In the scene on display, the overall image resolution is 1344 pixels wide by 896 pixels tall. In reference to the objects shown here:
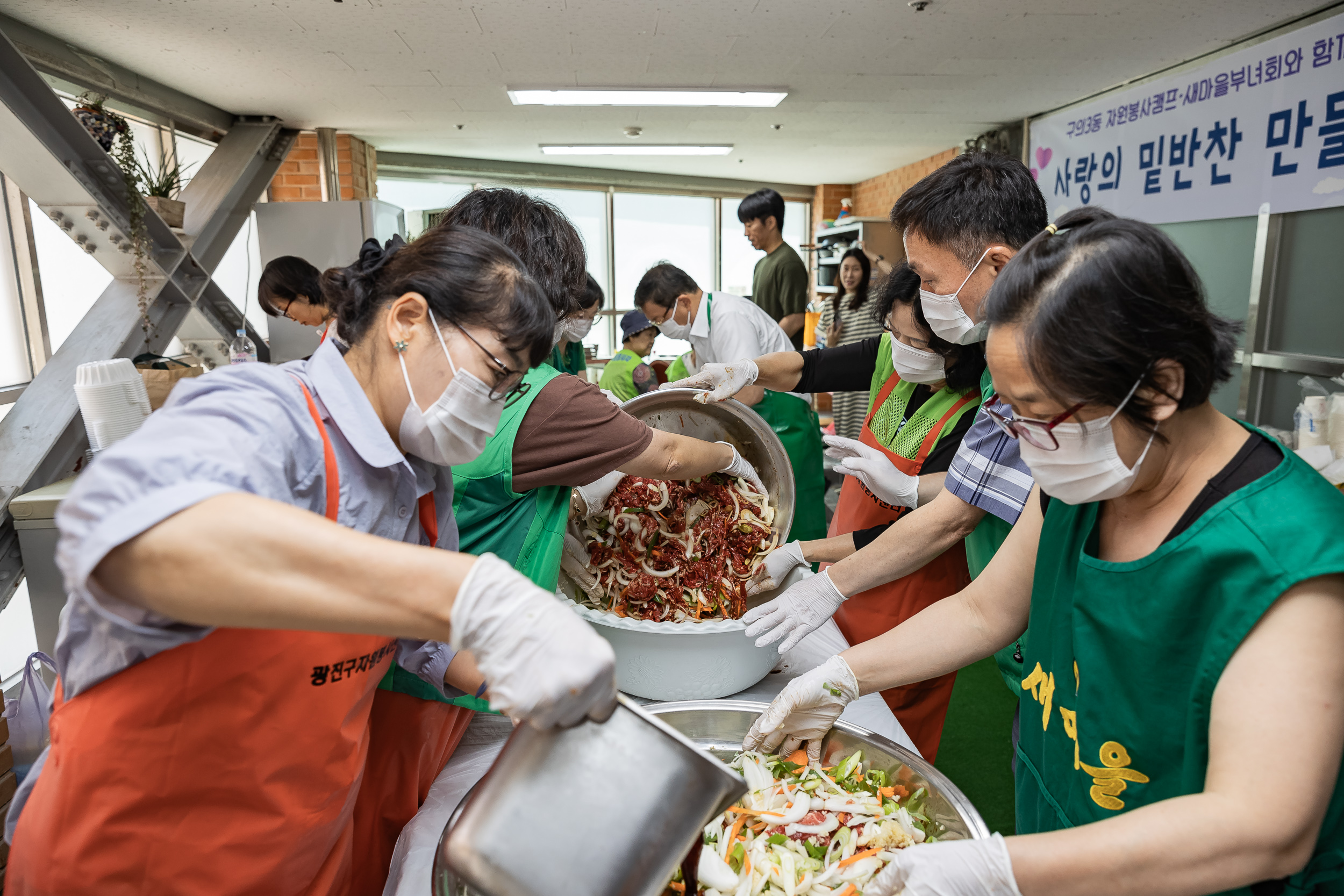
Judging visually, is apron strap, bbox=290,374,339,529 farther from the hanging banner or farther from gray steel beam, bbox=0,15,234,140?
the hanging banner

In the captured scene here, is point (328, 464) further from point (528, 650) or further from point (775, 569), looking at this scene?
point (775, 569)

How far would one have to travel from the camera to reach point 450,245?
119cm

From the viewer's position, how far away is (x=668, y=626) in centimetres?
154

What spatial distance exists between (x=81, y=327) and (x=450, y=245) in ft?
12.1

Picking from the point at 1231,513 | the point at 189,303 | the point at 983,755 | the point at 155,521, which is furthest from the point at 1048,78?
the point at 155,521

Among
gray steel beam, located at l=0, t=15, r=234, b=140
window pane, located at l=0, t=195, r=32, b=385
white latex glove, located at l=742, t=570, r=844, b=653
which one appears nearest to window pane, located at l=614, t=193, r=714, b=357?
gray steel beam, located at l=0, t=15, r=234, b=140

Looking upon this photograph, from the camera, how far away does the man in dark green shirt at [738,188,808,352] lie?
5660mm

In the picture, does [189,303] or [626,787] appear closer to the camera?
[626,787]

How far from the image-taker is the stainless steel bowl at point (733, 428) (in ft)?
6.63

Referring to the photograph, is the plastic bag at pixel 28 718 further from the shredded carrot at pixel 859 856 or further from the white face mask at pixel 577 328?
the shredded carrot at pixel 859 856

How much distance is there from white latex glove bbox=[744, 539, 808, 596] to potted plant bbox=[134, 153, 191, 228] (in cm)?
399

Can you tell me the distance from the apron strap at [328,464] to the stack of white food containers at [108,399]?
2.36 meters

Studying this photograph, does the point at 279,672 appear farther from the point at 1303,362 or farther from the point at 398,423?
the point at 1303,362

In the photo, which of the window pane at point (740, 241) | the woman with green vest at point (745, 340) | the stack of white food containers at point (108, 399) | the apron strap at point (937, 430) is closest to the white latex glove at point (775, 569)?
the apron strap at point (937, 430)
